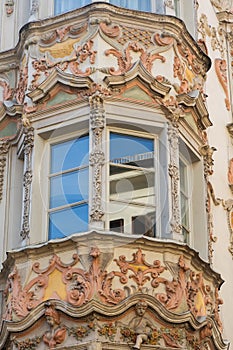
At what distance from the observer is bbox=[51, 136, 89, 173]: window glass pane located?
562 inches

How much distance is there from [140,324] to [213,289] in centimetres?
196

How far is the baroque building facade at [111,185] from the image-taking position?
507 inches

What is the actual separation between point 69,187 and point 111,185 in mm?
678

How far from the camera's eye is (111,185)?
1394 centimetres

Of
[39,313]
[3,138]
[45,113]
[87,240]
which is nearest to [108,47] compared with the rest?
[45,113]

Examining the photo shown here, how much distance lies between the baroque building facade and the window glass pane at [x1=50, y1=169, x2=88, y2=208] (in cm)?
2

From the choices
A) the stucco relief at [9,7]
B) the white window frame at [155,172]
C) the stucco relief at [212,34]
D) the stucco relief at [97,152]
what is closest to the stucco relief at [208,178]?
the white window frame at [155,172]

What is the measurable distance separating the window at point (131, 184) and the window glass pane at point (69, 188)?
16.6 inches

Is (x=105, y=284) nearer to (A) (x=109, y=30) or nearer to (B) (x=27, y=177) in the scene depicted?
(B) (x=27, y=177)

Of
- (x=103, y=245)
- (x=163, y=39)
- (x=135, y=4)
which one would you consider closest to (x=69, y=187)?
(x=103, y=245)

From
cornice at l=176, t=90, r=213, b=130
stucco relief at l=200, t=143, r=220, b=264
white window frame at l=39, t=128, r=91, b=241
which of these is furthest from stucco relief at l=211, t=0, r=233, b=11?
white window frame at l=39, t=128, r=91, b=241

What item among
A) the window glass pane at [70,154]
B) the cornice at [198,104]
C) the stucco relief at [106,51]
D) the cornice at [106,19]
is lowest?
the window glass pane at [70,154]

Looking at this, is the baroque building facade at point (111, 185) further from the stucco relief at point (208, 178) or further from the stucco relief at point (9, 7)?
the stucco relief at point (9, 7)

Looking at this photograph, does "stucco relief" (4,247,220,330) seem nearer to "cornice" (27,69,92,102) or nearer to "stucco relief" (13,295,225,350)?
"stucco relief" (13,295,225,350)
